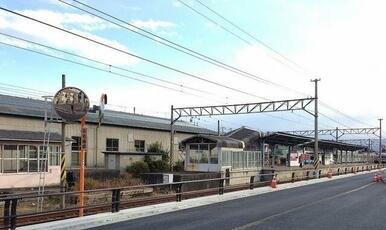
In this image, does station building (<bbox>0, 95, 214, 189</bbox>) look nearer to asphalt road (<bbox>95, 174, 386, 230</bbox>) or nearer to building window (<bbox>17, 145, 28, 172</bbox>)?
building window (<bbox>17, 145, 28, 172</bbox>)

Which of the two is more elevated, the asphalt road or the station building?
the station building

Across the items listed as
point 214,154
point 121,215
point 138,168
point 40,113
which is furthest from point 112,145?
point 121,215

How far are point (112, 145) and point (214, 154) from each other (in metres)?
15.4

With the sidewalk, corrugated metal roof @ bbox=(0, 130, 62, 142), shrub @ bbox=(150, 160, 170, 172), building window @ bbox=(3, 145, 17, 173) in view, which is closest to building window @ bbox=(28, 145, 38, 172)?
corrugated metal roof @ bbox=(0, 130, 62, 142)

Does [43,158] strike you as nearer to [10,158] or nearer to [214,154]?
[10,158]

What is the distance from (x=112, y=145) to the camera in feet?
196

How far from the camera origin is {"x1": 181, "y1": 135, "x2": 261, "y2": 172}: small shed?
48.7m

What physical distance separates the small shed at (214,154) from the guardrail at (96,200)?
25.7ft

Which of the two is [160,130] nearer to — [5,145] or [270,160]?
[270,160]

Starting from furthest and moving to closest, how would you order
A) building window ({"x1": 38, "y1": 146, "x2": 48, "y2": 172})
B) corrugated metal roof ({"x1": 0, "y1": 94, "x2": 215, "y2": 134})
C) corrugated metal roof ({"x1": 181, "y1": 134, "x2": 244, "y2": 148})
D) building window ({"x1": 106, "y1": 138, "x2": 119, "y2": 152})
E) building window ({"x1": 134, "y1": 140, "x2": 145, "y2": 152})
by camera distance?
building window ({"x1": 134, "y1": 140, "x2": 145, "y2": 152}) → building window ({"x1": 106, "y1": 138, "x2": 119, "y2": 152}) → corrugated metal roof ({"x1": 181, "y1": 134, "x2": 244, "y2": 148}) → corrugated metal roof ({"x1": 0, "y1": 94, "x2": 215, "y2": 134}) → building window ({"x1": 38, "y1": 146, "x2": 48, "y2": 172})

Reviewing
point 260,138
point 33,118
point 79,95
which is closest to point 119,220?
point 79,95

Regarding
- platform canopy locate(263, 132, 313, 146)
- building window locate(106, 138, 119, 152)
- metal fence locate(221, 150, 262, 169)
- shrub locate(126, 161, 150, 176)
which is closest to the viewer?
metal fence locate(221, 150, 262, 169)

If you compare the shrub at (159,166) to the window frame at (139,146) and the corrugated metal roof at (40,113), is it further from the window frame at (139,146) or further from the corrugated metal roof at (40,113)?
the window frame at (139,146)

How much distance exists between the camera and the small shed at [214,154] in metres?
48.7
